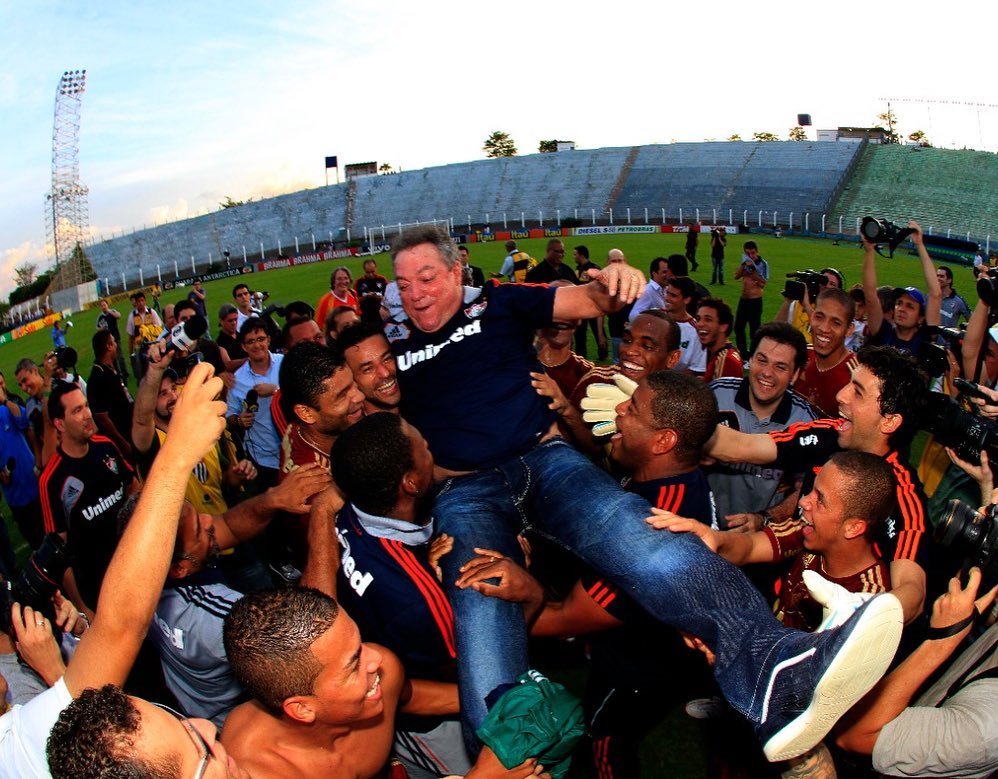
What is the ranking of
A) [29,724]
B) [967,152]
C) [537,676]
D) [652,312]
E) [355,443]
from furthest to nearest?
[967,152], [652,312], [355,443], [537,676], [29,724]

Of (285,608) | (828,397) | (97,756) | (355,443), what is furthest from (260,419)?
(828,397)

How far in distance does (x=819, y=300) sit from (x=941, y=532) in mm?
3841

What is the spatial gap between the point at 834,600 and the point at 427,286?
2.48 metres

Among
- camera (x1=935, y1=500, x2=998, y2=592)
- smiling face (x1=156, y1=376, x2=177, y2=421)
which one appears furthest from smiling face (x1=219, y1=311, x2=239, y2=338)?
camera (x1=935, y1=500, x2=998, y2=592)

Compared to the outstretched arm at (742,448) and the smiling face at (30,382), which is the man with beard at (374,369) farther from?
the smiling face at (30,382)

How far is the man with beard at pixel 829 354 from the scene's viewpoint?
6.06 m

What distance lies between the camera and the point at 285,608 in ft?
8.05

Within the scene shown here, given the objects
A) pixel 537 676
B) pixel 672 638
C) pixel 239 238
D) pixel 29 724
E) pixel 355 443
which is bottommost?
pixel 672 638

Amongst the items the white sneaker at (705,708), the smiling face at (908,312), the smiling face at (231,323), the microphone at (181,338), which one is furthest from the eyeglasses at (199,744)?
the smiling face at (231,323)

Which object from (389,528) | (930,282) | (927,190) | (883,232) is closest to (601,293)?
(389,528)

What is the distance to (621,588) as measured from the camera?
9.82 feet

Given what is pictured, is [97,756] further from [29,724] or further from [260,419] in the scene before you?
[260,419]

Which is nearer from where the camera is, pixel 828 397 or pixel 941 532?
pixel 941 532

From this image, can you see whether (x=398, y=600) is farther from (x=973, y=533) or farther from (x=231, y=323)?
(x=231, y=323)
